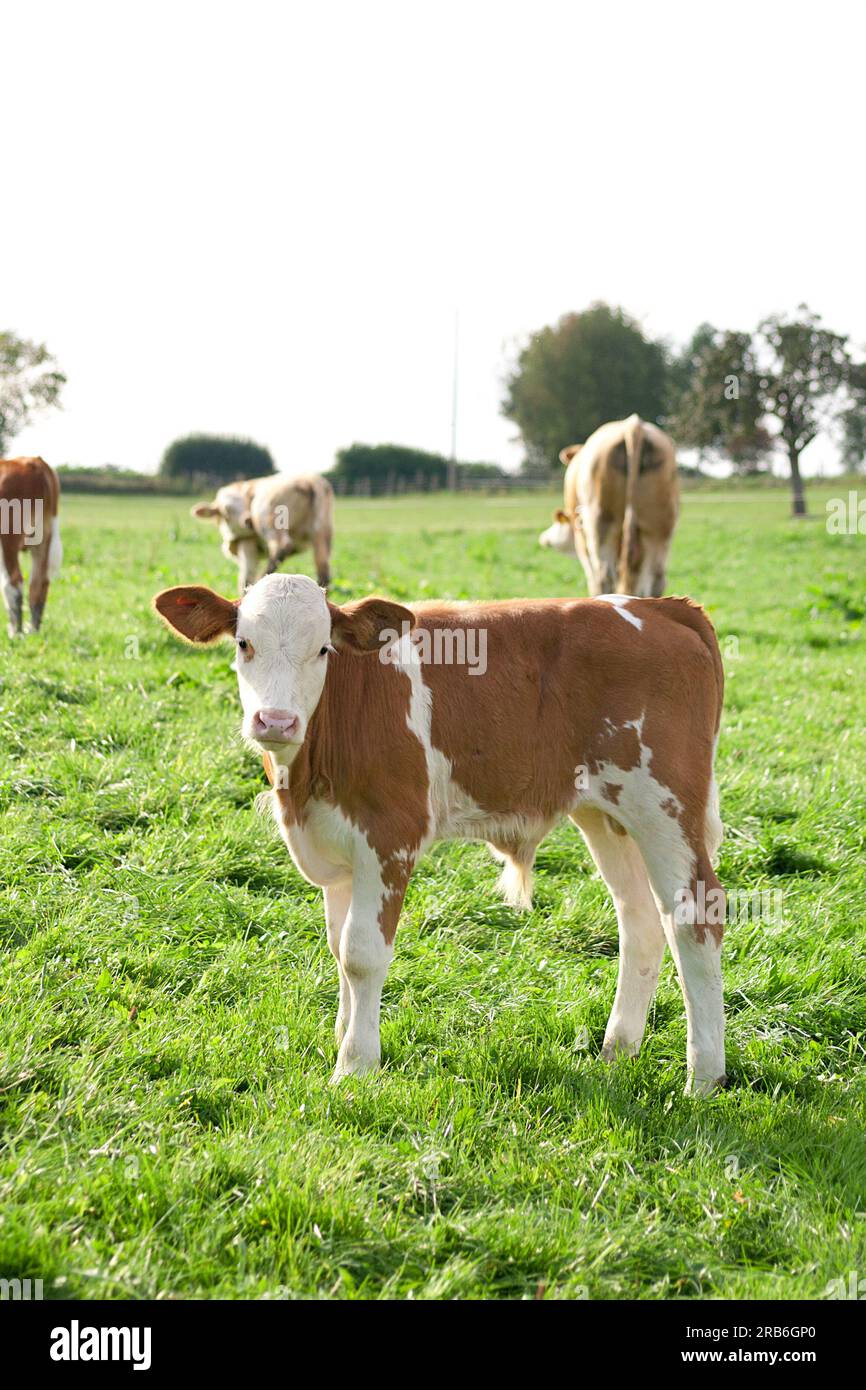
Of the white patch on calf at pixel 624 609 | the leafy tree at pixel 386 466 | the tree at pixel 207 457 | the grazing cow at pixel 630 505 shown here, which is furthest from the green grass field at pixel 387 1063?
the leafy tree at pixel 386 466

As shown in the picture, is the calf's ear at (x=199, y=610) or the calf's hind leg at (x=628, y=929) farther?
the calf's hind leg at (x=628, y=929)

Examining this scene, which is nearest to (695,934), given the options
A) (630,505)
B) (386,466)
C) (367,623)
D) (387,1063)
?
(387,1063)

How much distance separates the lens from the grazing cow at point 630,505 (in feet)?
41.0

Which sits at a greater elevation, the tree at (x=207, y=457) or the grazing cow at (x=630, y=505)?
the tree at (x=207, y=457)

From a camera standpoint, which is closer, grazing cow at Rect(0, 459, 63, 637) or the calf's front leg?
the calf's front leg

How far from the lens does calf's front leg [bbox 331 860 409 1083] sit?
162 inches

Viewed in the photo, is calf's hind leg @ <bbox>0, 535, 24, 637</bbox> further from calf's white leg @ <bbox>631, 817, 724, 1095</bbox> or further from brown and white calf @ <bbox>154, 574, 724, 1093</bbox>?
calf's white leg @ <bbox>631, 817, 724, 1095</bbox>

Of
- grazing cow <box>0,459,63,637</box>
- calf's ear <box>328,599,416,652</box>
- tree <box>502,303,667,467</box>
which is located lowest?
calf's ear <box>328,599,416,652</box>

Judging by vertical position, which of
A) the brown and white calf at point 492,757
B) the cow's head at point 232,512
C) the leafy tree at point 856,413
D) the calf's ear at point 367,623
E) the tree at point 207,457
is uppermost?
the leafy tree at point 856,413

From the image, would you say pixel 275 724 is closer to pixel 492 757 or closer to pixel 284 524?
pixel 492 757

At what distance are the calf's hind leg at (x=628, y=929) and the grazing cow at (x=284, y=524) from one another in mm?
11666

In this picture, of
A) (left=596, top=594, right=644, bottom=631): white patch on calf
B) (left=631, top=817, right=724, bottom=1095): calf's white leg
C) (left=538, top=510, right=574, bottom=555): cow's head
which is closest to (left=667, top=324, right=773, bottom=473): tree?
(left=538, top=510, right=574, bottom=555): cow's head

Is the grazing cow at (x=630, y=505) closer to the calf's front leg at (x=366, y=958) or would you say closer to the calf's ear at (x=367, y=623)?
the calf's ear at (x=367, y=623)
